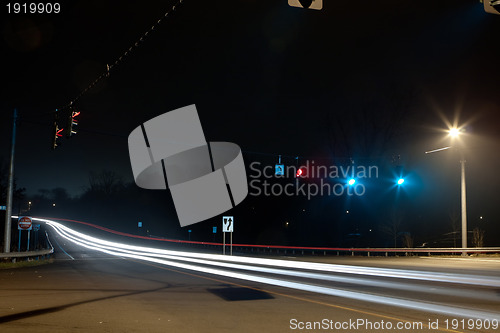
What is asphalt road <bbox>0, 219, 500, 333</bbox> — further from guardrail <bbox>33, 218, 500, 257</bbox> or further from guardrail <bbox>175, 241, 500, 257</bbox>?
guardrail <bbox>175, 241, 500, 257</bbox>

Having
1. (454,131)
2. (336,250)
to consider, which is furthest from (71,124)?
(336,250)

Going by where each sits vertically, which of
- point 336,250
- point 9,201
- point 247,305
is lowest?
point 336,250

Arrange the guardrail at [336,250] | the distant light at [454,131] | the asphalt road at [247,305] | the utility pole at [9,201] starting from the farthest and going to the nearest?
the guardrail at [336,250], the distant light at [454,131], the utility pole at [9,201], the asphalt road at [247,305]

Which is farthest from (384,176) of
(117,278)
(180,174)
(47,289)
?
(47,289)

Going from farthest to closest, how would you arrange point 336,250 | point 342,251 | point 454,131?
point 342,251, point 336,250, point 454,131

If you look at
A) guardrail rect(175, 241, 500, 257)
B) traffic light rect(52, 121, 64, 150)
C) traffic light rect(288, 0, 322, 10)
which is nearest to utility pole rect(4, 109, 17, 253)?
traffic light rect(52, 121, 64, 150)

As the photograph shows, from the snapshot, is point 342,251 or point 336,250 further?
point 342,251

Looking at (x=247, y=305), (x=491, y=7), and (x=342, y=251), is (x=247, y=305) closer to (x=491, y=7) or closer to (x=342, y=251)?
(x=491, y=7)

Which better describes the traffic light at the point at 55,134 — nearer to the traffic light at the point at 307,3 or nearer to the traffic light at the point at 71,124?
the traffic light at the point at 71,124

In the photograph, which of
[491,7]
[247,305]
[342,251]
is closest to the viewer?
[491,7]

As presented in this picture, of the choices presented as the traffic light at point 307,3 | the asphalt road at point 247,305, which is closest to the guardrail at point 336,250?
the asphalt road at point 247,305

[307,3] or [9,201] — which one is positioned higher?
[307,3]

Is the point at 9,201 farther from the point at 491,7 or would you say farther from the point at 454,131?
the point at 454,131

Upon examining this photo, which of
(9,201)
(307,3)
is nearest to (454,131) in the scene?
(9,201)
